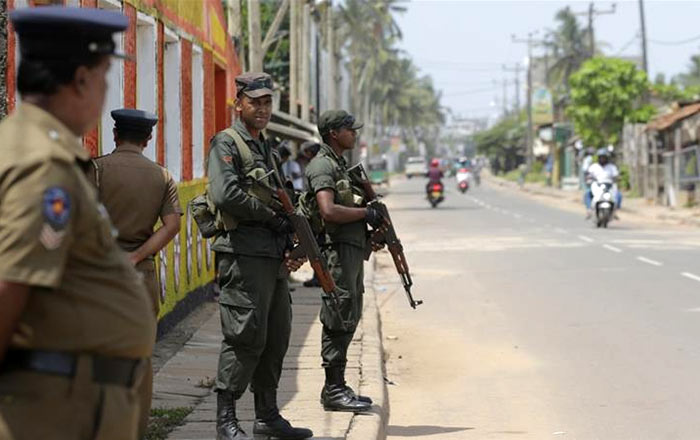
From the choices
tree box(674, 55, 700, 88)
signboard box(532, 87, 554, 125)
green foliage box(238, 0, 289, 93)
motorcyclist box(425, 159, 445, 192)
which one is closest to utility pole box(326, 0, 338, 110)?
green foliage box(238, 0, 289, 93)

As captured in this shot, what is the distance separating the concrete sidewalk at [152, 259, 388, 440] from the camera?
6.89 meters

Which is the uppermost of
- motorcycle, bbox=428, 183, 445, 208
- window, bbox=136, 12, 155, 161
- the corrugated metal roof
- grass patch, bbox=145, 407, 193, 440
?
the corrugated metal roof

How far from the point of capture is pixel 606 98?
162ft

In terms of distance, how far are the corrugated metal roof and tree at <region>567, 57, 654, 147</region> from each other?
628cm

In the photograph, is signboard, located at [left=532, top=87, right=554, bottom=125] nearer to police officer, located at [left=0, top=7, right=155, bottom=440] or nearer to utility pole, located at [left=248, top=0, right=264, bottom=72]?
utility pole, located at [left=248, top=0, right=264, bottom=72]

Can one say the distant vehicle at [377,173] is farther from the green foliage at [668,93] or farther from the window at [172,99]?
the window at [172,99]

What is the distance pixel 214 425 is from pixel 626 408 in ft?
8.64

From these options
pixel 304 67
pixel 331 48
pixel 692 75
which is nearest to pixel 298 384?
pixel 304 67

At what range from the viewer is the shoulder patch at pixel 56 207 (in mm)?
2814

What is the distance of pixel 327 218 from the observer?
6980 mm

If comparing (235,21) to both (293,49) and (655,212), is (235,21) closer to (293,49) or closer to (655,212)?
(293,49)

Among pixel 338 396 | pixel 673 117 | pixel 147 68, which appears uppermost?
pixel 673 117

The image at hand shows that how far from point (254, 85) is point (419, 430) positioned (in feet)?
8.10

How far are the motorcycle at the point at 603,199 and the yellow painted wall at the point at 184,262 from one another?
14966mm
